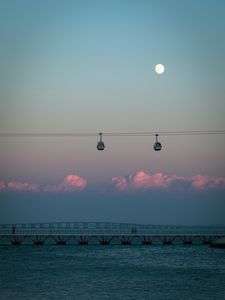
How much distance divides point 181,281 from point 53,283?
14.0 m

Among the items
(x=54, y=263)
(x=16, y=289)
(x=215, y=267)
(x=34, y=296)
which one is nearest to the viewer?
(x=34, y=296)

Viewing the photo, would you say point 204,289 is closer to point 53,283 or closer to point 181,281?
point 181,281

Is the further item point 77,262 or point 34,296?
point 77,262

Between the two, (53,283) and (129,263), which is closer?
(53,283)

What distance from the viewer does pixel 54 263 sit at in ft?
332

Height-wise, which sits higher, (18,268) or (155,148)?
(155,148)

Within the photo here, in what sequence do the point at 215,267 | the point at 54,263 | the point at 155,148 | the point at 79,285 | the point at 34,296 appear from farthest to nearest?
the point at 54,263 < the point at 215,267 < the point at 79,285 < the point at 34,296 < the point at 155,148

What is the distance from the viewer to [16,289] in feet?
207

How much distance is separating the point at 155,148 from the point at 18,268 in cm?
5573

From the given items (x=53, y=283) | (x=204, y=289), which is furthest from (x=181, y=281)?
(x=53, y=283)

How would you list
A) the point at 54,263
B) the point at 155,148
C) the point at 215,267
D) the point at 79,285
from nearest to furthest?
the point at 155,148 < the point at 79,285 < the point at 215,267 < the point at 54,263

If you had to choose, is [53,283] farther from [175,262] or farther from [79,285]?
[175,262]

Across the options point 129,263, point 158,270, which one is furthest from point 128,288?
point 129,263

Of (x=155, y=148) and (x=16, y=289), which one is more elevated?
(x=155, y=148)
